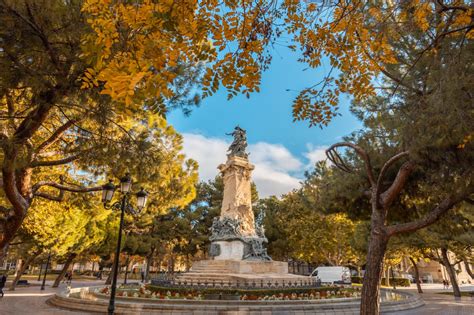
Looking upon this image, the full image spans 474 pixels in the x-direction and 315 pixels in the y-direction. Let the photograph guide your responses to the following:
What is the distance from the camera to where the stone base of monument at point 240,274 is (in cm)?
1476

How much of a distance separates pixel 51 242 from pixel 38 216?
7184mm

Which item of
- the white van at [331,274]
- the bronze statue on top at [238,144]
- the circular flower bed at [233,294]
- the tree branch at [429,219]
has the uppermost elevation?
the bronze statue on top at [238,144]

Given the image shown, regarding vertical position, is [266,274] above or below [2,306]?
above

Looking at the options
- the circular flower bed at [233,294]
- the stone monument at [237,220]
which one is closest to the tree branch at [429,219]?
the circular flower bed at [233,294]

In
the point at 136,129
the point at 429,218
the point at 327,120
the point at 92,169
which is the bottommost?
the point at 429,218

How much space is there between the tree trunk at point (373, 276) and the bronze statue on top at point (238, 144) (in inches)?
537

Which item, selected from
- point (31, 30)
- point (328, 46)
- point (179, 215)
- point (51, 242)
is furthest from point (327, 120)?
point (179, 215)

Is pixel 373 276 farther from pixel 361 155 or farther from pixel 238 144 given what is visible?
pixel 238 144

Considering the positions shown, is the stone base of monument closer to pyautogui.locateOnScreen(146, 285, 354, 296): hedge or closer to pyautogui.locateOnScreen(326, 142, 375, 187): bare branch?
pyautogui.locateOnScreen(146, 285, 354, 296): hedge

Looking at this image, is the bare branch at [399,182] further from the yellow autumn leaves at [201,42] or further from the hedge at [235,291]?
the hedge at [235,291]

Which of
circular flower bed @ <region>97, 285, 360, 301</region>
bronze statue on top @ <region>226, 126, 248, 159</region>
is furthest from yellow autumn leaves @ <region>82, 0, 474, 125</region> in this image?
bronze statue on top @ <region>226, 126, 248, 159</region>

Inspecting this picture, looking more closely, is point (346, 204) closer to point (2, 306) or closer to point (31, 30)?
point (31, 30)

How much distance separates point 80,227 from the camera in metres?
20.6

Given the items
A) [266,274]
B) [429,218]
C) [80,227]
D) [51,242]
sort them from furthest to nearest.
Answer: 1. [80,227]
2. [51,242]
3. [266,274]
4. [429,218]
